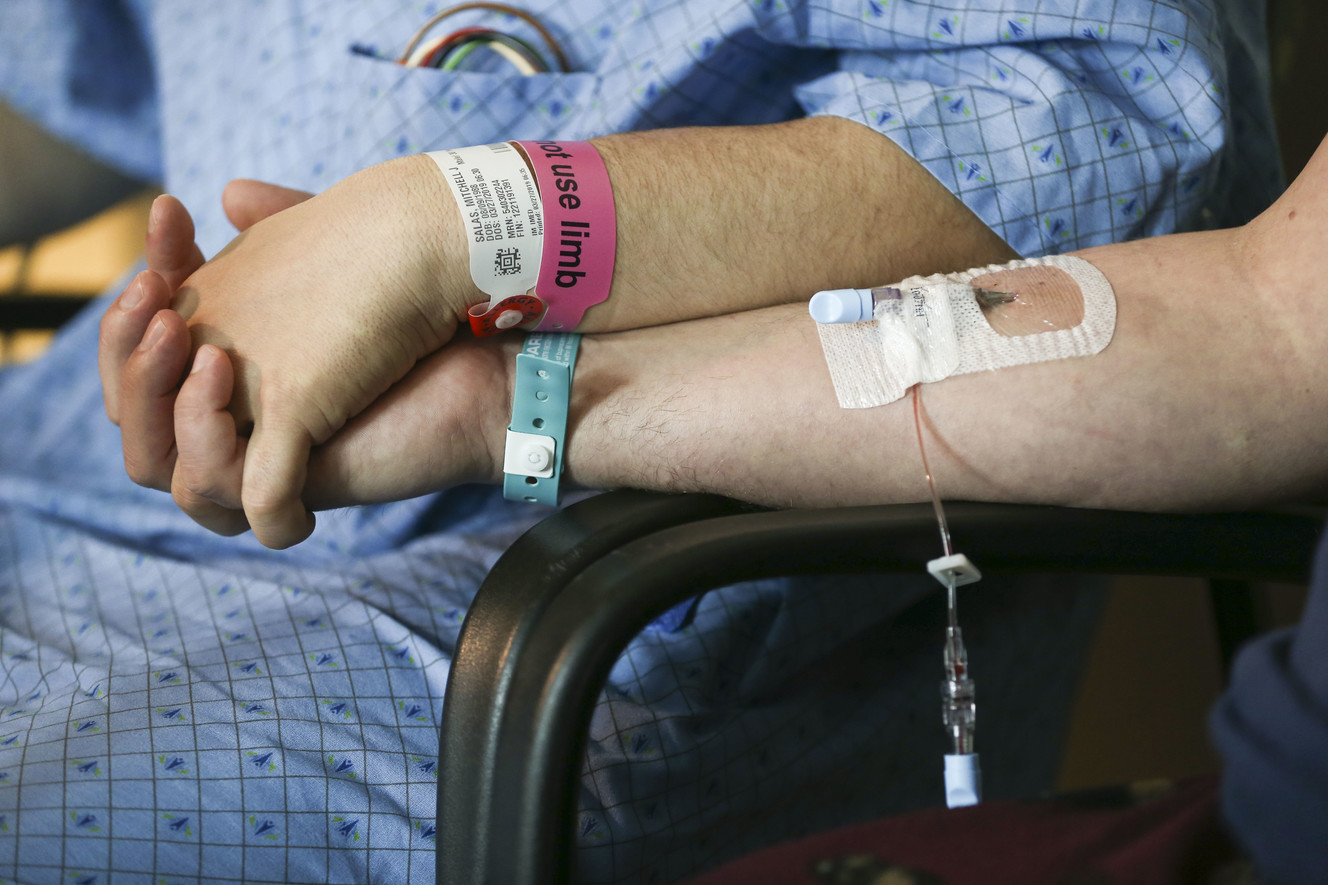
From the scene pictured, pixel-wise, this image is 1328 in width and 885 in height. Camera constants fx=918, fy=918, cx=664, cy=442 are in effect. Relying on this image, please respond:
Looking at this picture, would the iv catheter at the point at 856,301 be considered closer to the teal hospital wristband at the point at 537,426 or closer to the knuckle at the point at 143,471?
the teal hospital wristband at the point at 537,426

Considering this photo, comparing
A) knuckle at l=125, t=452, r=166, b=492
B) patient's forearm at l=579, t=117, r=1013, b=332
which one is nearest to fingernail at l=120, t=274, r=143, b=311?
knuckle at l=125, t=452, r=166, b=492

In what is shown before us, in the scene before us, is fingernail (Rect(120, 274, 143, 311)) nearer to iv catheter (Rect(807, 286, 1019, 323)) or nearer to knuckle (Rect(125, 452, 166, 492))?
knuckle (Rect(125, 452, 166, 492))

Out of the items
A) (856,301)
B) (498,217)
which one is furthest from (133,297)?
(856,301)

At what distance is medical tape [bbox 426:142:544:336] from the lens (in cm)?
79

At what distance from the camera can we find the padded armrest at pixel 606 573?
56 centimetres

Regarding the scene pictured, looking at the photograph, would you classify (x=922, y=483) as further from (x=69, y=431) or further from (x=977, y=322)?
(x=69, y=431)

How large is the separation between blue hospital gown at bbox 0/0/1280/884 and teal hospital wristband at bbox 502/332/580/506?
195 mm

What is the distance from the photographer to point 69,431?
Answer: 1316mm

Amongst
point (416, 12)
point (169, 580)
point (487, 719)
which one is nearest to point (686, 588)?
point (487, 719)

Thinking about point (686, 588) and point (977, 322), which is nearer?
point (686, 588)

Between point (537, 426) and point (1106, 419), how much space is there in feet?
1.54

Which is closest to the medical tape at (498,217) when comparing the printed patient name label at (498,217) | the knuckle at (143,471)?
the printed patient name label at (498,217)

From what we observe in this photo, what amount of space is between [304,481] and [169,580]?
384 mm

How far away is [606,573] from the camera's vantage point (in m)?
0.60
